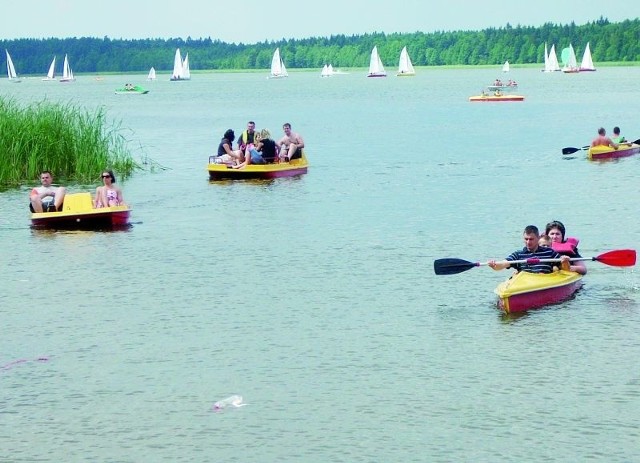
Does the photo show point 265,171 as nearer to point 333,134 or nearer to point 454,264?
point 454,264

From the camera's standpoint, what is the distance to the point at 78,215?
26.1 metres

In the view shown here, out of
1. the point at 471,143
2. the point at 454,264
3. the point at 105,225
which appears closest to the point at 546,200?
the point at 105,225

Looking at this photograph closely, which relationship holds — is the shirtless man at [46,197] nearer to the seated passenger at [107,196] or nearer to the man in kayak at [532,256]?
the seated passenger at [107,196]

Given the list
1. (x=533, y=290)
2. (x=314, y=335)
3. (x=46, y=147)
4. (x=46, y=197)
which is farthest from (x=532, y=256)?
(x=46, y=147)

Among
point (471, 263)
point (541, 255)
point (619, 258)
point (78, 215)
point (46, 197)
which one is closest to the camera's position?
point (541, 255)

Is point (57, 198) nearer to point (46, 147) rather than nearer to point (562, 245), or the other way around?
point (46, 147)

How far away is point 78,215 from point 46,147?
1145cm

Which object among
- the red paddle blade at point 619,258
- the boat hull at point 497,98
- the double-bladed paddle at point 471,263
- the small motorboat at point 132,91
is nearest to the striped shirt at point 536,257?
the double-bladed paddle at point 471,263

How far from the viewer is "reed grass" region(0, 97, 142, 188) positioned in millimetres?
35875

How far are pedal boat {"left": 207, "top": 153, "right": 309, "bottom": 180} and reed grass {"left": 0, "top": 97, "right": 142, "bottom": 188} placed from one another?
3.49 m

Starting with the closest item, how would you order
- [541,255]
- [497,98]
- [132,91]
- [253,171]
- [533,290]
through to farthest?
[533,290] < [541,255] < [253,171] < [497,98] < [132,91]

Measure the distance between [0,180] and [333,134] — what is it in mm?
34547

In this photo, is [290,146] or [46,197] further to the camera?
[290,146]

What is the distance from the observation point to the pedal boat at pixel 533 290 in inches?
687
